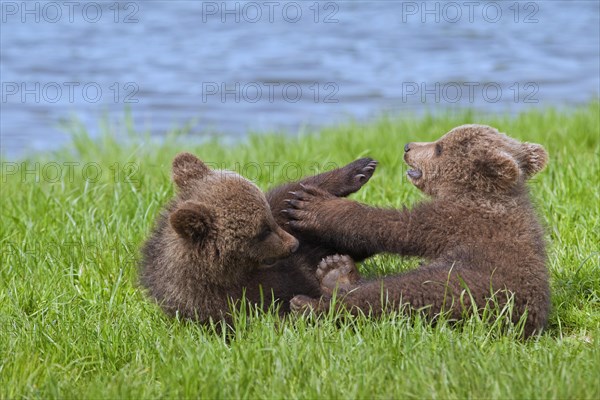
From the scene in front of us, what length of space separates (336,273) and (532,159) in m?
1.37

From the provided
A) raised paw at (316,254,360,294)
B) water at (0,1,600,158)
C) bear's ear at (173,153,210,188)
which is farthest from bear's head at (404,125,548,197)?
water at (0,1,600,158)

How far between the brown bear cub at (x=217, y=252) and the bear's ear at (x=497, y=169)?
114 centimetres

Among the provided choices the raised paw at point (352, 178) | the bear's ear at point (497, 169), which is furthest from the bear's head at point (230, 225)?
the bear's ear at point (497, 169)

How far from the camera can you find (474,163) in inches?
247

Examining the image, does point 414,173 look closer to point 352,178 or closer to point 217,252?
point 352,178

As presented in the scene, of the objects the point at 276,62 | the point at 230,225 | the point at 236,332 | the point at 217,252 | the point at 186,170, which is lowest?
the point at 236,332

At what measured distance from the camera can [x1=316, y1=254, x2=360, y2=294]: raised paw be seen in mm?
6055

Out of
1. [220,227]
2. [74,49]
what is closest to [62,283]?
[220,227]

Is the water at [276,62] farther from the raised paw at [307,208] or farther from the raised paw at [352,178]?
the raised paw at [307,208]

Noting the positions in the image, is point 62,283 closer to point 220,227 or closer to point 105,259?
point 105,259

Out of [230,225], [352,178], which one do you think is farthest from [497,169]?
[230,225]

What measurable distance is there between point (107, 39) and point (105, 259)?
1283 centimetres

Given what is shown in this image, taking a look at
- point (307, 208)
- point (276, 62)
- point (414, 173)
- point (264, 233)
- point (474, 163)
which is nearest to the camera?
point (264, 233)

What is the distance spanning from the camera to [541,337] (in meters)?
5.64
